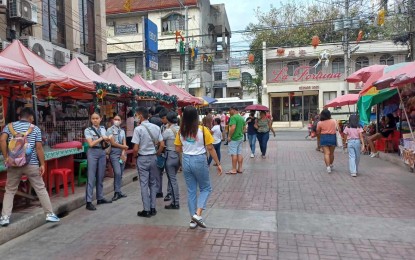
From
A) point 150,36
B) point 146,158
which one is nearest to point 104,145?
point 146,158

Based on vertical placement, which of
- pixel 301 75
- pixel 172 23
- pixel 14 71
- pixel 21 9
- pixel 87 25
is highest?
pixel 172 23

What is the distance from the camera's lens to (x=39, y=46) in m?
13.5

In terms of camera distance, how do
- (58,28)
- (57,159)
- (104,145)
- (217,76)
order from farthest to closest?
(217,76) < (58,28) < (57,159) < (104,145)

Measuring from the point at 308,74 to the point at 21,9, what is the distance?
27.0 metres

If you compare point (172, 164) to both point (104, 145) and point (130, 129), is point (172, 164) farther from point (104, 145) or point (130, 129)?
point (130, 129)

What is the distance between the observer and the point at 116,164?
716 centimetres

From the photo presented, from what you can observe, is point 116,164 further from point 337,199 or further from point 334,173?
point 334,173

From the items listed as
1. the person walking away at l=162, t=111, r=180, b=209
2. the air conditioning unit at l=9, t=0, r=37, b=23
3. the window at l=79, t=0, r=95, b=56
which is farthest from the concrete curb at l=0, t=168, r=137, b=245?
the window at l=79, t=0, r=95, b=56

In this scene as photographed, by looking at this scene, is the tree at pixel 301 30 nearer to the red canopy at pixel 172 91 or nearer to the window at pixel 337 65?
the window at pixel 337 65

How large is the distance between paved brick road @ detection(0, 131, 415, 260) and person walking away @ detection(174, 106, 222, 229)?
0.32m

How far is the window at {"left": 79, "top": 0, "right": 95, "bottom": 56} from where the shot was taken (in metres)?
17.9

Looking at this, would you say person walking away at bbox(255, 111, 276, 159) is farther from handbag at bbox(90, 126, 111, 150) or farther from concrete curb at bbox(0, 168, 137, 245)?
handbag at bbox(90, 126, 111, 150)

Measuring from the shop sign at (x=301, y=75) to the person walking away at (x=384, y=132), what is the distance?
2210 cm

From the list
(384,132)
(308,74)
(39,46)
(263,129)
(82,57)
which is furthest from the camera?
(308,74)
